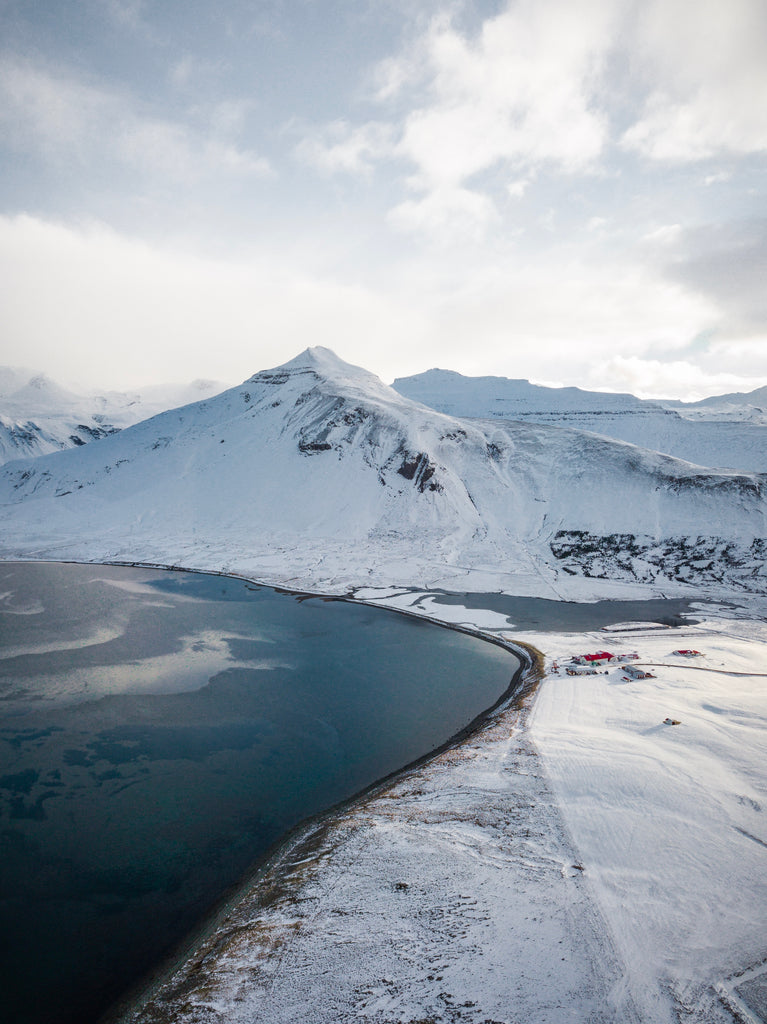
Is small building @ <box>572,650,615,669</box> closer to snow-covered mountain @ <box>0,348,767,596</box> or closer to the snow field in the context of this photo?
the snow field

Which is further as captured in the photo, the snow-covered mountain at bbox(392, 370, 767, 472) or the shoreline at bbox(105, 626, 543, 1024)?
the snow-covered mountain at bbox(392, 370, 767, 472)

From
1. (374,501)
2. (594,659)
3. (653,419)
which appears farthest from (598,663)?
(653,419)

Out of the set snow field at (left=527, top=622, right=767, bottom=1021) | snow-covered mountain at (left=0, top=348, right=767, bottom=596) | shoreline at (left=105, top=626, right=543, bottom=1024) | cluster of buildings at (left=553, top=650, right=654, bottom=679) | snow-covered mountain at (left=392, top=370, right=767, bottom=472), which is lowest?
shoreline at (left=105, top=626, right=543, bottom=1024)

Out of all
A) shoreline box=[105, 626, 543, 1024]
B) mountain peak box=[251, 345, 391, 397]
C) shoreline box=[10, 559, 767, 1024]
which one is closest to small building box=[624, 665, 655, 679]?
shoreline box=[10, 559, 767, 1024]

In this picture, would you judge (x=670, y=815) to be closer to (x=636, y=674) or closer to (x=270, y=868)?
(x=270, y=868)

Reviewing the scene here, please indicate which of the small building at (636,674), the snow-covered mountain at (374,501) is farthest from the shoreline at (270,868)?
the snow-covered mountain at (374,501)

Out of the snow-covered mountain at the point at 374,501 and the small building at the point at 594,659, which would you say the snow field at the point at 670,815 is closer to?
the small building at the point at 594,659

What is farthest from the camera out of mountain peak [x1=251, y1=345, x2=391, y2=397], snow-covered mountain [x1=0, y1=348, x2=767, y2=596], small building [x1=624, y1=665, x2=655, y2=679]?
mountain peak [x1=251, y1=345, x2=391, y2=397]

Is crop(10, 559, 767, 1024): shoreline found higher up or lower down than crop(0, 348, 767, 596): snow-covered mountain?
lower down
